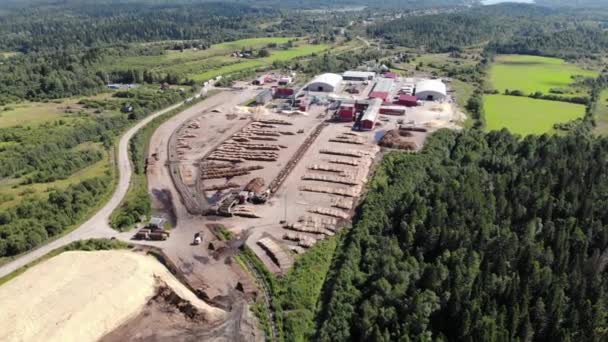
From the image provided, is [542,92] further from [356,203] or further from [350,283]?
[350,283]

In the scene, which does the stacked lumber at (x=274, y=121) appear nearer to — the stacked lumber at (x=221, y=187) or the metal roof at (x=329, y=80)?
the stacked lumber at (x=221, y=187)

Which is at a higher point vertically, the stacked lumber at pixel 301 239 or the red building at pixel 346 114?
the red building at pixel 346 114

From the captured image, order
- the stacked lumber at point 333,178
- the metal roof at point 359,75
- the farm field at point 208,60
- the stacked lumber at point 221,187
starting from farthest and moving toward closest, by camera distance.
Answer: the farm field at point 208,60 → the metal roof at point 359,75 → the stacked lumber at point 333,178 → the stacked lumber at point 221,187

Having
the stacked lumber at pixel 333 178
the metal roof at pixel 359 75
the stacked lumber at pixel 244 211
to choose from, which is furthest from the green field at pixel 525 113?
the stacked lumber at pixel 244 211

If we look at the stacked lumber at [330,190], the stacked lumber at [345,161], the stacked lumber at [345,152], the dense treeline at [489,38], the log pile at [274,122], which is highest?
the dense treeline at [489,38]

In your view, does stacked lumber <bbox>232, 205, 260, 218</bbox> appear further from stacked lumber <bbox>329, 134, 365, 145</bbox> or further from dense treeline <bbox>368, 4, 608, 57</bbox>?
dense treeline <bbox>368, 4, 608, 57</bbox>

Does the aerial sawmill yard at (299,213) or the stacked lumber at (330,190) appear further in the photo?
the stacked lumber at (330,190)
